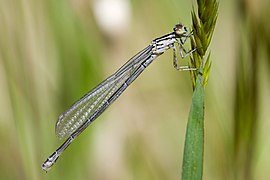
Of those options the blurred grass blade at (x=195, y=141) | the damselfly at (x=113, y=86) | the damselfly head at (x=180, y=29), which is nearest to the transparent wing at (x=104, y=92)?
the damselfly at (x=113, y=86)

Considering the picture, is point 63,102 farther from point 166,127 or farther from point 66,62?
point 166,127

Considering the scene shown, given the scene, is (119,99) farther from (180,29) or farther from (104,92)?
(180,29)

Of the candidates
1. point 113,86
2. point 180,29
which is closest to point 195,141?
point 180,29

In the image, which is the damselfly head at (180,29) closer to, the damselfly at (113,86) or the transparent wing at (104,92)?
the damselfly at (113,86)

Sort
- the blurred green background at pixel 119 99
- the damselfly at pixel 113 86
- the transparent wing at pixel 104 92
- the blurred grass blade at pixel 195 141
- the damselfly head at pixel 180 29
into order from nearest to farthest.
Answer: the blurred grass blade at pixel 195 141 → the blurred green background at pixel 119 99 → the damselfly head at pixel 180 29 → the damselfly at pixel 113 86 → the transparent wing at pixel 104 92

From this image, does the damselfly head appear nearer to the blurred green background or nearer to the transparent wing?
the blurred green background
